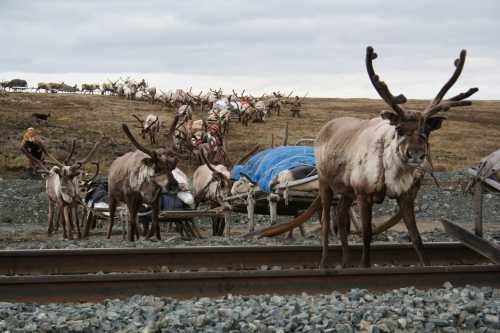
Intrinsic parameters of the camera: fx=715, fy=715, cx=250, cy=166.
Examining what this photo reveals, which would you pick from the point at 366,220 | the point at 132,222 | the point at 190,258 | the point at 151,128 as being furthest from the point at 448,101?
the point at 151,128

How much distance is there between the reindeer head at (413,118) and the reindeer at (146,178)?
558cm

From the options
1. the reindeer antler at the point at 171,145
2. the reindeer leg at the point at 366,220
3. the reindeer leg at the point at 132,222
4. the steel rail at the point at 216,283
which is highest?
the reindeer antler at the point at 171,145

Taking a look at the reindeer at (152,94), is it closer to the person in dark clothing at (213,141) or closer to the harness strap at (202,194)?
the person in dark clothing at (213,141)

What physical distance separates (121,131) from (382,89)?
32596 mm

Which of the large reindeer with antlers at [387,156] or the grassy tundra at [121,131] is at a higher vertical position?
the large reindeer with antlers at [387,156]

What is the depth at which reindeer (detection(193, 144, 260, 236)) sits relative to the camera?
14977mm

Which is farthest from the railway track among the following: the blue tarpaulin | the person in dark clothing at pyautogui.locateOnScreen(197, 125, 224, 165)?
the person in dark clothing at pyautogui.locateOnScreen(197, 125, 224, 165)

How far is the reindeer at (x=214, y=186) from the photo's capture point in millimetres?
14977

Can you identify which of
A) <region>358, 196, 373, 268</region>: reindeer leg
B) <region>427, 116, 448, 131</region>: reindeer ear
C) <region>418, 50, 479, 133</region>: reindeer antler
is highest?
<region>418, 50, 479, 133</region>: reindeer antler

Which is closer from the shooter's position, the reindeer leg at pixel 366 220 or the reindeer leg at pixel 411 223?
the reindeer leg at pixel 411 223

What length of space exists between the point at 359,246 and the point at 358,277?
7.43 ft

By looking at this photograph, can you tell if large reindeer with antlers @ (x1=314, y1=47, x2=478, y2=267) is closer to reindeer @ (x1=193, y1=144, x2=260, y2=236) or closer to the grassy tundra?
reindeer @ (x1=193, y1=144, x2=260, y2=236)

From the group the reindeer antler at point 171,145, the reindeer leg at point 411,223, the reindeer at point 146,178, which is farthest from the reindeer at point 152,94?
the reindeer leg at point 411,223

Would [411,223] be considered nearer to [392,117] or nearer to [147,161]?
[392,117]
